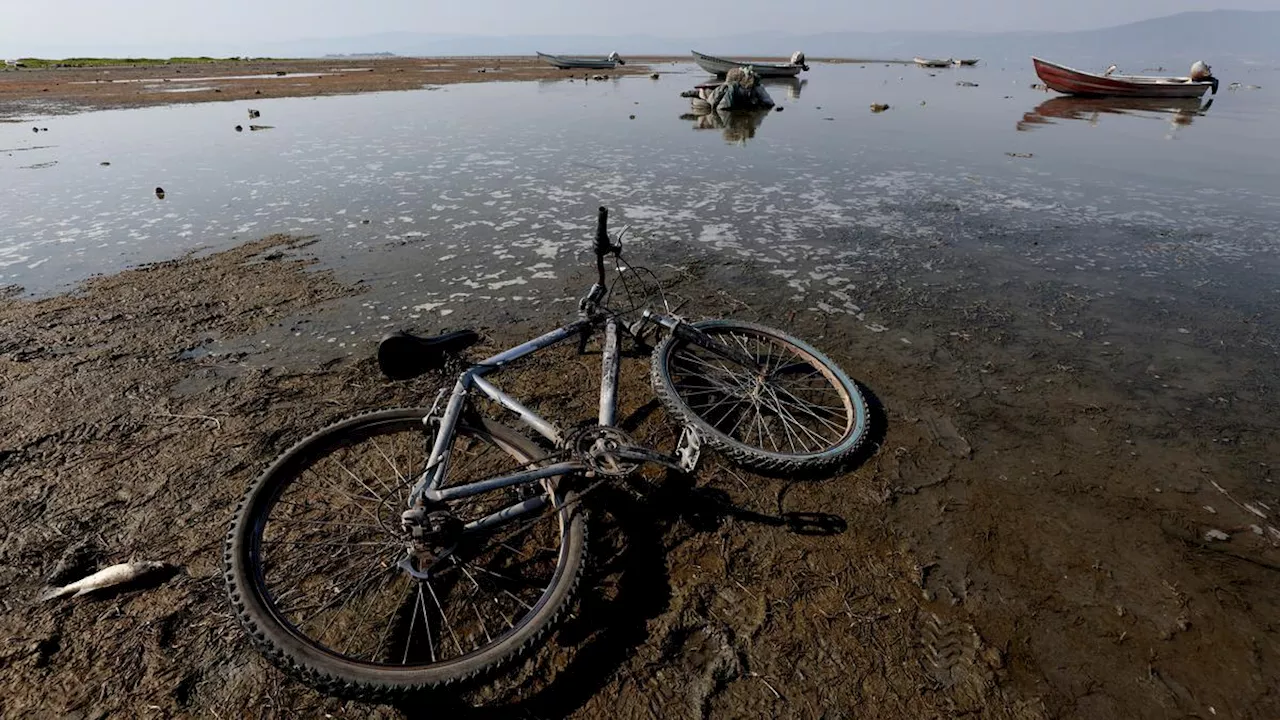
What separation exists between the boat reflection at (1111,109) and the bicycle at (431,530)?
2686 centimetres

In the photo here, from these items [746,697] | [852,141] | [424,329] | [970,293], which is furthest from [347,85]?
[746,697]

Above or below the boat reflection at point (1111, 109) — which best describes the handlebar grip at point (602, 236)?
below

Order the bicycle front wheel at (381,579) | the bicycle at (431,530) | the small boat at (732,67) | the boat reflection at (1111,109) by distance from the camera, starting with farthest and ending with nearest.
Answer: the small boat at (732,67), the boat reflection at (1111,109), the bicycle at (431,530), the bicycle front wheel at (381,579)

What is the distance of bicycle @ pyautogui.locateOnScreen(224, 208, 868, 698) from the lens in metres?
2.67

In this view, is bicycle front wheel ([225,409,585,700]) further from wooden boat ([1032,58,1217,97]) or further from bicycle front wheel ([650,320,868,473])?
wooden boat ([1032,58,1217,97])

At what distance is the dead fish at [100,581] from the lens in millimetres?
3332

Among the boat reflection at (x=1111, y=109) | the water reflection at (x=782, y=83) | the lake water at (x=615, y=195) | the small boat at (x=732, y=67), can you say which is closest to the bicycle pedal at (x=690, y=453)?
the lake water at (x=615, y=195)

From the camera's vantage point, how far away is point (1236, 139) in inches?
810

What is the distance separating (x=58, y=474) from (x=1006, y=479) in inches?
304

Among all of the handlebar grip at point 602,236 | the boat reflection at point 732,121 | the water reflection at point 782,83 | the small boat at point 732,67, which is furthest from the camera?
the small boat at point 732,67

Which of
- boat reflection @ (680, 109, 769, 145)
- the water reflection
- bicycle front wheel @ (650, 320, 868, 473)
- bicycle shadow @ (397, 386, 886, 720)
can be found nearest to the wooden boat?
the water reflection

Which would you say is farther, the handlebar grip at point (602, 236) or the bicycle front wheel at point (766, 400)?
the bicycle front wheel at point (766, 400)

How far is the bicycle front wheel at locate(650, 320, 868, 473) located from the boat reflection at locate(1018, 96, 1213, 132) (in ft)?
79.4

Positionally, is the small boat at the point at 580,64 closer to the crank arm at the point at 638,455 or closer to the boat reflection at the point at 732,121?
the boat reflection at the point at 732,121
